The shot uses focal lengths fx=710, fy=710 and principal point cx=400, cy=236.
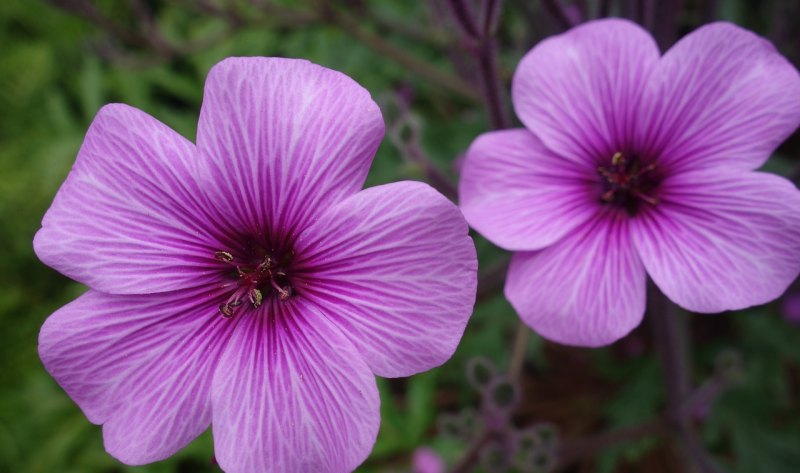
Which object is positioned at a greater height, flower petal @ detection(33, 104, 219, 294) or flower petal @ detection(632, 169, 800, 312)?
flower petal @ detection(33, 104, 219, 294)

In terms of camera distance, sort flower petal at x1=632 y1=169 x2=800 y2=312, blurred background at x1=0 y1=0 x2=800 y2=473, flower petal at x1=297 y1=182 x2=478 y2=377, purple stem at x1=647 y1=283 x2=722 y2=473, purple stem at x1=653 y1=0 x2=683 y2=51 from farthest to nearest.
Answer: blurred background at x1=0 y1=0 x2=800 y2=473, purple stem at x1=647 y1=283 x2=722 y2=473, purple stem at x1=653 y1=0 x2=683 y2=51, flower petal at x1=632 y1=169 x2=800 y2=312, flower petal at x1=297 y1=182 x2=478 y2=377

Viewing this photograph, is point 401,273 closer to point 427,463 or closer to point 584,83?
point 584,83

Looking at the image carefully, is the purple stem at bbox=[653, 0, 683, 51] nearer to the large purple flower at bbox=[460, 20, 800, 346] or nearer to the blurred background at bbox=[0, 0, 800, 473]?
the blurred background at bbox=[0, 0, 800, 473]

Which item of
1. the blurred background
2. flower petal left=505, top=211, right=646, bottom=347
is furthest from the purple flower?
flower petal left=505, top=211, right=646, bottom=347

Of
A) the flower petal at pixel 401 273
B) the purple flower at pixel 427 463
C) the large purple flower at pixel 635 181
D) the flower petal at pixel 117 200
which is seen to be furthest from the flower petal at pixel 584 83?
the purple flower at pixel 427 463

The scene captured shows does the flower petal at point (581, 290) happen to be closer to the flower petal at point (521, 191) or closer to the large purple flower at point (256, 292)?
the flower petal at point (521, 191)
